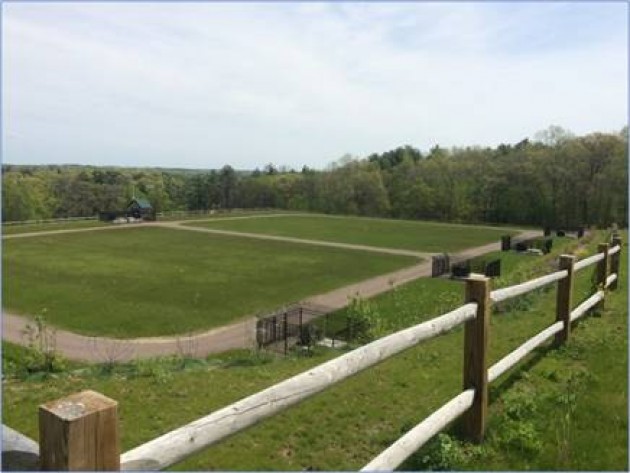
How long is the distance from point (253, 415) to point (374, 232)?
1797 inches

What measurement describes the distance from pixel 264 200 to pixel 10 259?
55.5 metres

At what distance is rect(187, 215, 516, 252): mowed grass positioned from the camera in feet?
129

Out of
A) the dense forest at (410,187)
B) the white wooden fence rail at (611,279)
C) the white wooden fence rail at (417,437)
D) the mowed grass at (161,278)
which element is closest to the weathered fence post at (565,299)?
the white wooden fence rail at (417,437)

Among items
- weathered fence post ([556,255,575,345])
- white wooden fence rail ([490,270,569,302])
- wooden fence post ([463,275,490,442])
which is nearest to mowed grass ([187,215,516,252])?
weathered fence post ([556,255,575,345])

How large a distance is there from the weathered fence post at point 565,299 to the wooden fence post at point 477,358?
2626 mm

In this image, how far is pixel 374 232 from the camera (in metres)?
47.3

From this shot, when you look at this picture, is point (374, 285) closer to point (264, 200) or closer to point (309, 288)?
point (309, 288)

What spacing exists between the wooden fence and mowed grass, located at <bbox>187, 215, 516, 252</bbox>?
106ft

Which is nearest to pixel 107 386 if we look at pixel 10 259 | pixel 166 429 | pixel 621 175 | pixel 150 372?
pixel 150 372

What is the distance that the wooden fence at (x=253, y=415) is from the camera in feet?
4.90

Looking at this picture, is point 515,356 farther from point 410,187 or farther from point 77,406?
point 410,187

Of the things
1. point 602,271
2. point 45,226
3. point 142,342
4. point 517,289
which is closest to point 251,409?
point 517,289

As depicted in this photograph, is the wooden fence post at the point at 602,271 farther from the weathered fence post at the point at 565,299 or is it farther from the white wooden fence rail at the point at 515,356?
the white wooden fence rail at the point at 515,356

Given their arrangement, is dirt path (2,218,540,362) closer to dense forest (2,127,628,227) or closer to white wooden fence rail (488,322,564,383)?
white wooden fence rail (488,322,564,383)
